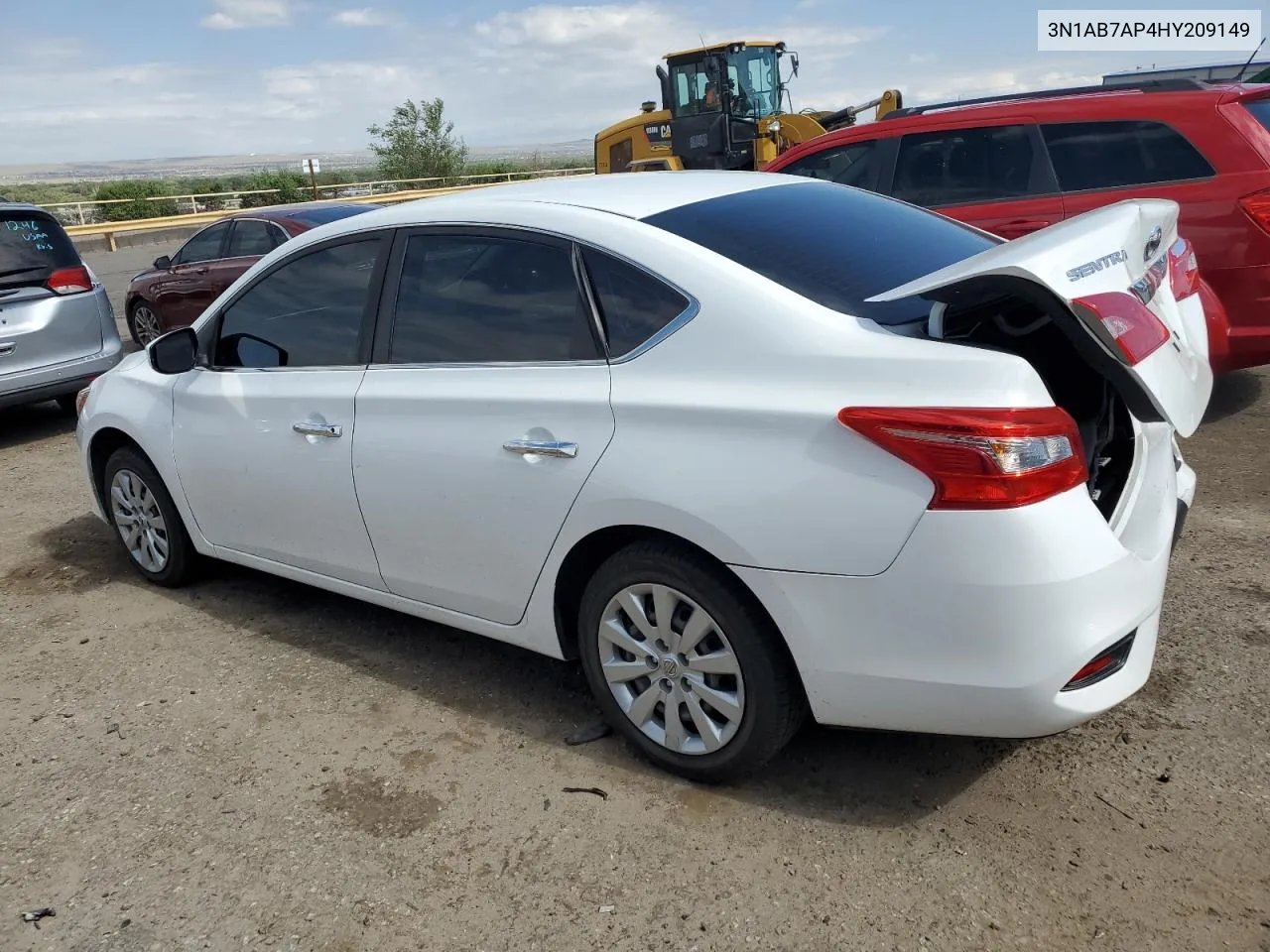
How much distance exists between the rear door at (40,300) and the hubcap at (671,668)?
20.5 feet

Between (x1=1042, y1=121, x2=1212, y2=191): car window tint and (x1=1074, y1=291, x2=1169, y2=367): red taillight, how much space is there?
3.64 meters

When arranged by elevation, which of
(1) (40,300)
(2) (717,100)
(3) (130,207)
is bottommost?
(3) (130,207)

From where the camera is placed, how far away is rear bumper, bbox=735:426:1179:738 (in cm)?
232

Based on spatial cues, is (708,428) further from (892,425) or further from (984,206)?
(984,206)

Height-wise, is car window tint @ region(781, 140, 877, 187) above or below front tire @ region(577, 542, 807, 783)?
above

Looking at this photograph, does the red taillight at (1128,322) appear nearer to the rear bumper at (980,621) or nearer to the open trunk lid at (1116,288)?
the open trunk lid at (1116,288)

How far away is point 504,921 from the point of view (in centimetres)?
251

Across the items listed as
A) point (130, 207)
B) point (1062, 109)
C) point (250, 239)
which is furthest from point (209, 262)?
point (130, 207)

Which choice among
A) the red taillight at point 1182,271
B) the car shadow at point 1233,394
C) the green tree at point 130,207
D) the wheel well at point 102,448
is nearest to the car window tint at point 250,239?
the wheel well at point 102,448

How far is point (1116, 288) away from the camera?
8.45 feet

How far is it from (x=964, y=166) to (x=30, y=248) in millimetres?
6490

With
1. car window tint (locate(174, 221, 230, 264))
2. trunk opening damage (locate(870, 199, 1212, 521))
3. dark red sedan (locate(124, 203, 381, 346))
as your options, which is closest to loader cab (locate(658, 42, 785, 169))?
dark red sedan (locate(124, 203, 381, 346))

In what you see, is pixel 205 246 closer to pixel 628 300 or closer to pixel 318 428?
pixel 318 428

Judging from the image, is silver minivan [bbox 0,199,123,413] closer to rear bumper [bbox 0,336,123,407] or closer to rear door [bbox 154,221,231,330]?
rear bumper [bbox 0,336,123,407]
